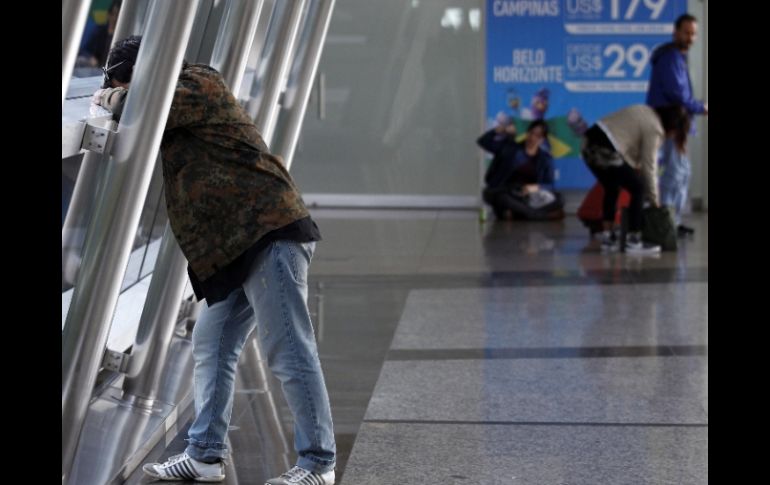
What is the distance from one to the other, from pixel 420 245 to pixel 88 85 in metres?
6.68

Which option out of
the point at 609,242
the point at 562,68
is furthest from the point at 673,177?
the point at 562,68

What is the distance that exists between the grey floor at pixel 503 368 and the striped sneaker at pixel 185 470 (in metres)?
0.10

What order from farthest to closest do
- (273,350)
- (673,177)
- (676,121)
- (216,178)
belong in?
(673,177), (676,121), (273,350), (216,178)

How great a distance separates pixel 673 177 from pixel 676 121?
80 centimetres

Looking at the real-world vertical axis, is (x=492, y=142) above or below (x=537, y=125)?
below

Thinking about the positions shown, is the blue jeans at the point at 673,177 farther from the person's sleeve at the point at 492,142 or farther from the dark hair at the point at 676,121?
the person's sleeve at the point at 492,142

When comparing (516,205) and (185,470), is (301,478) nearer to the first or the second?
(185,470)

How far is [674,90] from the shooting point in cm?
1188

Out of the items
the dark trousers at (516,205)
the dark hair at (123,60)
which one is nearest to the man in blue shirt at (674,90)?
the dark trousers at (516,205)

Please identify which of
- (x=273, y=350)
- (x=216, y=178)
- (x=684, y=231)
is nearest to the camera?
(x=216, y=178)

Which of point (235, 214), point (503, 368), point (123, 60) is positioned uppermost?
point (123, 60)

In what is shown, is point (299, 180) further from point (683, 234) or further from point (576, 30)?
point (683, 234)
